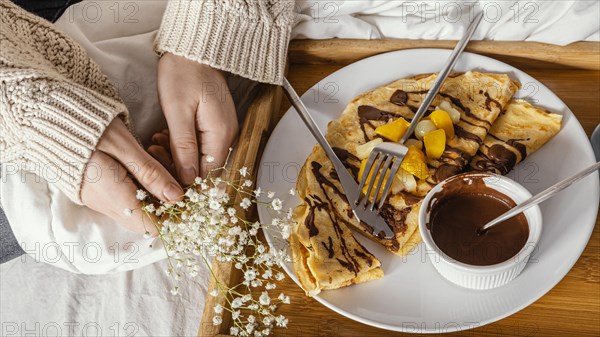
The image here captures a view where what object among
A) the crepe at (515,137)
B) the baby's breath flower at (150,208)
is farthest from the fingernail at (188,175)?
the crepe at (515,137)

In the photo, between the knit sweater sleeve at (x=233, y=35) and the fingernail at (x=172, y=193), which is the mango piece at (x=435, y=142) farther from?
the fingernail at (x=172, y=193)

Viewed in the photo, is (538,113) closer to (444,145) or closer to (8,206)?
(444,145)

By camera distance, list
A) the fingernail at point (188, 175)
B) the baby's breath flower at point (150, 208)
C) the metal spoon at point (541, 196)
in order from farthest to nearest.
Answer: the fingernail at point (188, 175)
the baby's breath flower at point (150, 208)
the metal spoon at point (541, 196)

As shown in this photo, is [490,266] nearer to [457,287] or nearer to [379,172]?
[457,287]

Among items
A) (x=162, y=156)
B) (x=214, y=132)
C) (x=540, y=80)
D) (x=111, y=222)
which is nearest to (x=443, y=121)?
(x=540, y=80)

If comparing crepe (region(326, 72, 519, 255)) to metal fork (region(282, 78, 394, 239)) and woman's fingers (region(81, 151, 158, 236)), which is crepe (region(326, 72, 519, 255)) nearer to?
metal fork (region(282, 78, 394, 239))

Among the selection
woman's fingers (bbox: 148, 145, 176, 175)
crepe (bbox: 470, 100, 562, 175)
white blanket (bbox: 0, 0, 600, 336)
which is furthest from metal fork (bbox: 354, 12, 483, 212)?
woman's fingers (bbox: 148, 145, 176, 175)
